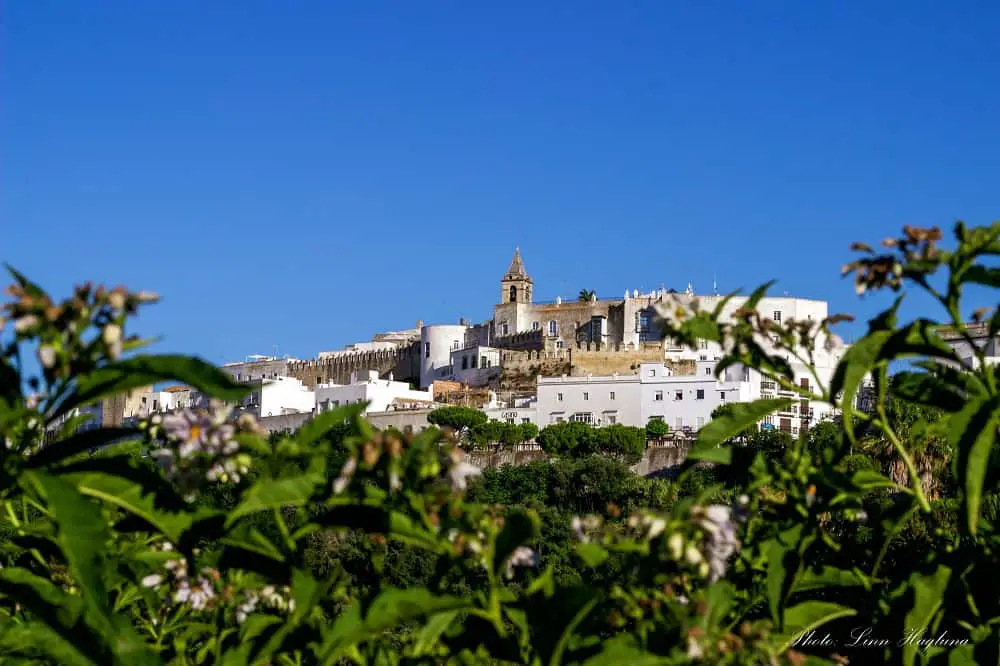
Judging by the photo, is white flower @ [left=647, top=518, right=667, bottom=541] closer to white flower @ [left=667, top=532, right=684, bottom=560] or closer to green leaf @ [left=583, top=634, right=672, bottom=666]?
white flower @ [left=667, top=532, right=684, bottom=560]

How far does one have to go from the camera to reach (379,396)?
236ft

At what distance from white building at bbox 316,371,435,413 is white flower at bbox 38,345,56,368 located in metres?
67.0

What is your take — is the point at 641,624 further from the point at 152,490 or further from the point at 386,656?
the point at 152,490

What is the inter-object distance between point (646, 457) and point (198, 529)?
60016mm

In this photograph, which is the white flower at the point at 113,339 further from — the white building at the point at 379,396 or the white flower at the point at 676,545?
the white building at the point at 379,396

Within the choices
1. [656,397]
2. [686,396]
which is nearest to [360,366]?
[656,397]

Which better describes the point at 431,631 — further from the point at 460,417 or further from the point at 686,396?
the point at 460,417

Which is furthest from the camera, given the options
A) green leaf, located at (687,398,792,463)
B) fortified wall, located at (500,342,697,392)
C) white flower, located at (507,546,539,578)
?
fortified wall, located at (500,342,697,392)

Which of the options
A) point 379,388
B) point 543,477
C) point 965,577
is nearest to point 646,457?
point 543,477

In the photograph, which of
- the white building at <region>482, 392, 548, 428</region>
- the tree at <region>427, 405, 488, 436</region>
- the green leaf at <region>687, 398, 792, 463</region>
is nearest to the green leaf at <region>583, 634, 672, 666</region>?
the green leaf at <region>687, 398, 792, 463</region>

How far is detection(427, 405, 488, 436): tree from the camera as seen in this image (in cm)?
6656

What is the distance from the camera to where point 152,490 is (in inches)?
135

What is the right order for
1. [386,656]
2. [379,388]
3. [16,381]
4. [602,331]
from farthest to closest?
[602,331], [379,388], [386,656], [16,381]

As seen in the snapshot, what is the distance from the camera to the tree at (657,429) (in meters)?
64.4
